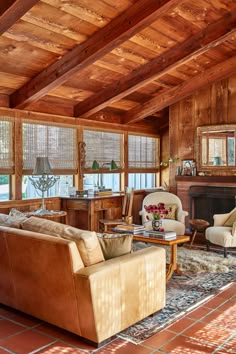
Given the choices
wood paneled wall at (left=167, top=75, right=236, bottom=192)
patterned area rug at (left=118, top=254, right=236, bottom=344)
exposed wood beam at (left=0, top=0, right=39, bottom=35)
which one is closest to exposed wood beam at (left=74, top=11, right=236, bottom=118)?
wood paneled wall at (left=167, top=75, right=236, bottom=192)

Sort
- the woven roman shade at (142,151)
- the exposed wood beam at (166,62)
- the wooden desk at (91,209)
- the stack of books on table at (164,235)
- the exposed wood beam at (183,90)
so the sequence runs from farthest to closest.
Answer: the woven roman shade at (142,151)
the exposed wood beam at (183,90)
the wooden desk at (91,209)
the exposed wood beam at (166,62)
the stack of books on table at (164,235)

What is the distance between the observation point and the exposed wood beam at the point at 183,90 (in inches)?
260

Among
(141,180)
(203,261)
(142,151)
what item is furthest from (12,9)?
(141,180)

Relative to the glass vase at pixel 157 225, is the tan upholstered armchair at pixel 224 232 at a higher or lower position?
lower

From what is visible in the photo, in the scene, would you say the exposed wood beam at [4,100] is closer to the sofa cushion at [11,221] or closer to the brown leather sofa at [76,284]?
the sofa cushion at [11,221]

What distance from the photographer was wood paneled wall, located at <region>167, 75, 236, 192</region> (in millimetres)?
6973

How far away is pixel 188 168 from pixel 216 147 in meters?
0.69

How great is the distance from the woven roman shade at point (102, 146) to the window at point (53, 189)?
0.50 metres

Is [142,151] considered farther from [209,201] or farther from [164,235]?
[164,235]

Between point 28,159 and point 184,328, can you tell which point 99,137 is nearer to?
point 28,159

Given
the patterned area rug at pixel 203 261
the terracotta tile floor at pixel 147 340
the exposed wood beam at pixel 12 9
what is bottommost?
the terracotta tile floor at pixel 147 340

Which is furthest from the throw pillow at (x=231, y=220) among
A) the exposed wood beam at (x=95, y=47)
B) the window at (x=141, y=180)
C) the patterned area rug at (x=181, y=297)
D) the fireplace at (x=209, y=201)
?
the exposed wood beam at (x=95, y=47)

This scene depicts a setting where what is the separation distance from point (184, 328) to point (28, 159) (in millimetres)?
3737

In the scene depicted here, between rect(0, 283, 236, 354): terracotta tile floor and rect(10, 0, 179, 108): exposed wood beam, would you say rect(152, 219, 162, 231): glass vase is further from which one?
rect(10, 0, 179, 108): exposed wood beam
